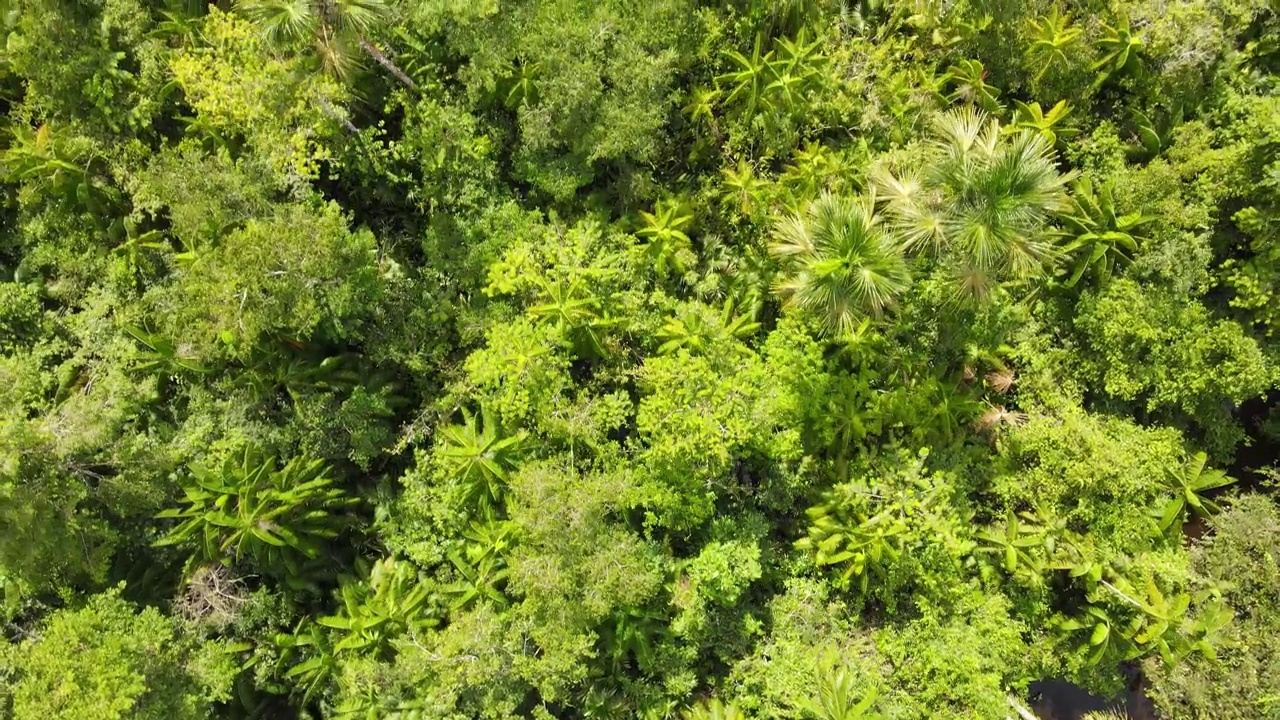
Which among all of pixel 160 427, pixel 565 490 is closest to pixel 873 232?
pixel 565 490

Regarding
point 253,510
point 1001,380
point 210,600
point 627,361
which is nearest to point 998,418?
point 1001,380

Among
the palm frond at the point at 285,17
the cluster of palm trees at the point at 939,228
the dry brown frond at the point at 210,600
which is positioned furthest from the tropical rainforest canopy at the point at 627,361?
the palm frond at the point at 285,17

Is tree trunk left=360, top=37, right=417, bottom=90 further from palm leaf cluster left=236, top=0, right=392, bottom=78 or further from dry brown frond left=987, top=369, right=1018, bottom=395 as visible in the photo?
dry brown frond left=987, top=369, right=1018, bottom=395

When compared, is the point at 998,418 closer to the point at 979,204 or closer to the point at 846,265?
the point at 979,204

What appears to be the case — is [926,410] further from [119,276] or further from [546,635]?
[119,276]

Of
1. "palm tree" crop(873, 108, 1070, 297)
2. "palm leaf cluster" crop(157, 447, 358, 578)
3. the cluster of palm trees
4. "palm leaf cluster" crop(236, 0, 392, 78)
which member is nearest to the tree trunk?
"palm leaf cluster" crop(236, 0, 392, 78)

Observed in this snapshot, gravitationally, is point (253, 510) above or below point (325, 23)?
below

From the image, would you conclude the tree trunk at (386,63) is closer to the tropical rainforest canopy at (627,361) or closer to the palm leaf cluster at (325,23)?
the tropical rainforest canopy at (627,361)
